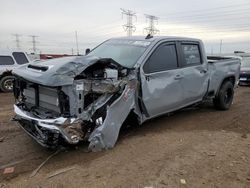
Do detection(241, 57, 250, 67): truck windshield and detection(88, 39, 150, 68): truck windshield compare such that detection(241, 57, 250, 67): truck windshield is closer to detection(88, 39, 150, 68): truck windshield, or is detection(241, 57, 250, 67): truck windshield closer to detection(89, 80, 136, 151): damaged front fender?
detection(88, 39, 150, 68): truck windshield

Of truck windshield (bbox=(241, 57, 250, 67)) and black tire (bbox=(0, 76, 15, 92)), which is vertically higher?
truck windshield (bbox=(241, 57, 250, 67))

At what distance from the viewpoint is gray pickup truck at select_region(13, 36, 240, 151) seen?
4.51 m

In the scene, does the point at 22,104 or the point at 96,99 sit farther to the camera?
the point at 22,104

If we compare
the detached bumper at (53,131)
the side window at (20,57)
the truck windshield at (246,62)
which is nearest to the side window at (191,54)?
the detached bumper at (53,131)

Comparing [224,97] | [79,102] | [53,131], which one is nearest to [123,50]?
[79,102]

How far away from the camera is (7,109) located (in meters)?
8.96

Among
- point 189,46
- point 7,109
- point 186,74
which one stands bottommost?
point 7,109

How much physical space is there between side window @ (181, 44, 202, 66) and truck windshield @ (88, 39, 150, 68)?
1.12m

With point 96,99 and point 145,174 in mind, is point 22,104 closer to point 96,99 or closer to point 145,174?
point 96,99

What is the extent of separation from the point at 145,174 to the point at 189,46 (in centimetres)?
366

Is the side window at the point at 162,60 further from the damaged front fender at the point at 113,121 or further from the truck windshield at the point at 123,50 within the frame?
the damaged front fender at the point at 113,121

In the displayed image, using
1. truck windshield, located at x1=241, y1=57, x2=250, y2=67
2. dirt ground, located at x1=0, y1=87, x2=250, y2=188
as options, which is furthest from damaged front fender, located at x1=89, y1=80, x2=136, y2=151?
truck windshield, located at x1=241, y1=57, x2=250, y2=67

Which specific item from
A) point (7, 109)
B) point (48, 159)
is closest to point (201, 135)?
point (48, 159)

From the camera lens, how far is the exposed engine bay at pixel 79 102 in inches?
176
